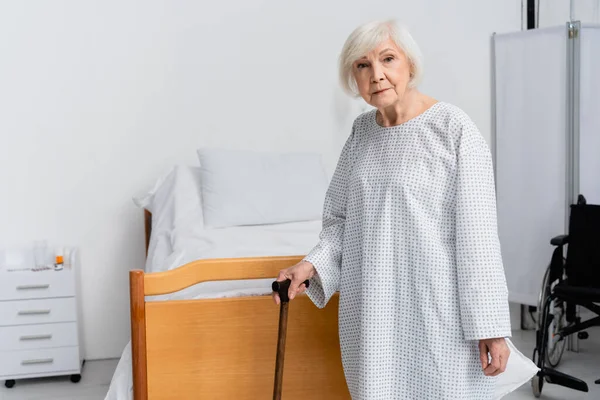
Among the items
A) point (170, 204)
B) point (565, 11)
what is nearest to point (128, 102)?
point (170, 204)

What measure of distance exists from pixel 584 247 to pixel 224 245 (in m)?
1.64

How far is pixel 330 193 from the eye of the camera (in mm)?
1850

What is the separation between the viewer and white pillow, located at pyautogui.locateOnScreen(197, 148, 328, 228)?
124 inches

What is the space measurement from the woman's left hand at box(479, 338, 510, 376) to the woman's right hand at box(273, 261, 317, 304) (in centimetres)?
42

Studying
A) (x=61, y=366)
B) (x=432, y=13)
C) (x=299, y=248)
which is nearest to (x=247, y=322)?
(x=299, y=248)

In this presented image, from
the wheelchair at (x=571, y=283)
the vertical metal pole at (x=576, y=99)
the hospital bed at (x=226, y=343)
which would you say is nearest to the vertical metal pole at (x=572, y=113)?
the vertical metal pole at (x=576, y=99)

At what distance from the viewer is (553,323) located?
351cm

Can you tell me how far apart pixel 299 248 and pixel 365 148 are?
99 centimetres

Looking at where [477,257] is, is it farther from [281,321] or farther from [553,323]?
[553,323]

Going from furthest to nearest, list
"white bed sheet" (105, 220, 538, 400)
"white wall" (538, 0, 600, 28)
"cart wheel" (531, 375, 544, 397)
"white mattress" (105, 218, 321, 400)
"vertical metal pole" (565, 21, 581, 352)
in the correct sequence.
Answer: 1. "white wall" (538, 0, 600, 28)
2. "vertical metal pole" (565, 21, 581, 352)
3. "cart wheel" (531, 375, 544, 397)
4. "white mattress" (105, 218, 321, 400)
5. "white bed sheet" (105, 220, 538, 400)

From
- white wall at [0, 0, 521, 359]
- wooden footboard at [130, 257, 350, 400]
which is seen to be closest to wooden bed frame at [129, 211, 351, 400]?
wooden footboard at [130, 257, 350, 400]

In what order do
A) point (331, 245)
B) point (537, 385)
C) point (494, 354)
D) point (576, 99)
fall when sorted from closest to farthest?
point (494, 354) < point (331, 245) < point (537, 385) < point (576, 99)

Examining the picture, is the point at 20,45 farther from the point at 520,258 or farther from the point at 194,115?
the point at 520,258

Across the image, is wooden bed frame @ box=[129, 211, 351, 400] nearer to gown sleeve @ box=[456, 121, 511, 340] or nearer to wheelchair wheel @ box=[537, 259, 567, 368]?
gown sleeve @ box=[456, 121, 511, 340]
